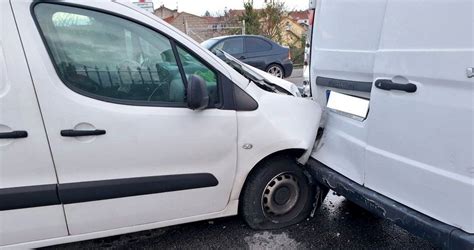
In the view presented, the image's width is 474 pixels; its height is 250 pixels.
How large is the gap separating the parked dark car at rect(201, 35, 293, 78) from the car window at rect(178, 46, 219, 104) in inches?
280

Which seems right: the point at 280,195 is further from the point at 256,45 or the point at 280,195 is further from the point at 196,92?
→ the point at 256,45

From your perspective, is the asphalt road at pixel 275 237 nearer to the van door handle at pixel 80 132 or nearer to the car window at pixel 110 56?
the van door handle at pixel 80 132

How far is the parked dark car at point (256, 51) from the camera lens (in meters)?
9.54

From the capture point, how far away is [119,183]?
2107 millimetres

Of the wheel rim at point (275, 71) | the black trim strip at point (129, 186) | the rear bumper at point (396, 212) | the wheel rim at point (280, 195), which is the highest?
the black trim strip at point (129, 186)

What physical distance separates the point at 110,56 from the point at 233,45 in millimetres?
7800

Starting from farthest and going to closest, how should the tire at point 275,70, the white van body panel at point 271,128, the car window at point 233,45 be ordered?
the tire at point 275,70 → the car window at point 233,45 → the white van body panel at point 271,128

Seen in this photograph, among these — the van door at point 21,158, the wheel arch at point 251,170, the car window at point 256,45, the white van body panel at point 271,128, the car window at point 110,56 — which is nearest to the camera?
the van door at point 21,158

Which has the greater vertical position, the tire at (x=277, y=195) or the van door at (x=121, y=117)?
the van door at (x=121, y=117)

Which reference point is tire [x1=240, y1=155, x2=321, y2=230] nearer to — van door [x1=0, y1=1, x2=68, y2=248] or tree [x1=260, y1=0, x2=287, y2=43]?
van door [x1=0, y1=1, x2=68, y2=248]

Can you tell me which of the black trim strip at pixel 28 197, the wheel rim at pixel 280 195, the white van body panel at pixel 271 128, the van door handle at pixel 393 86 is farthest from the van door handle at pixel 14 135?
the van door handle at pixel 393 86

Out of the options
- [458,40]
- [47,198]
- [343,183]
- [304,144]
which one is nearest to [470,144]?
[458,40]

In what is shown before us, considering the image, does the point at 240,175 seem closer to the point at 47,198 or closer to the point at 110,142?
the point at 110,142

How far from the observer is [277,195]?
8.64 feet
